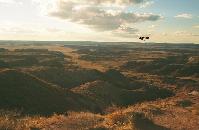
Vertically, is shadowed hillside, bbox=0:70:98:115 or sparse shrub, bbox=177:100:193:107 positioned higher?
sparse shrub, bbox=177:100:193:107

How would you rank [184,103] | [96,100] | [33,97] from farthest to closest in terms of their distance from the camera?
[96,100]
[33,97]
[184,103]

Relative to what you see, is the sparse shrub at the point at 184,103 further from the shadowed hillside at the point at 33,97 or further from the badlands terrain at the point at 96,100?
the shadowed hillside at the point at 33,97

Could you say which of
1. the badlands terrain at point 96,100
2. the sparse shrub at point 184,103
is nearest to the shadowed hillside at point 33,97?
the badlands terrain at point 96,100

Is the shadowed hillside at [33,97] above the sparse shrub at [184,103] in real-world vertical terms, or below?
below

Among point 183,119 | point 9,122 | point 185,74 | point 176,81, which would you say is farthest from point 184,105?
point 185,74

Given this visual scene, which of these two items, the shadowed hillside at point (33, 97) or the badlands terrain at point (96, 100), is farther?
the shadowed hillside at point (33, 97)

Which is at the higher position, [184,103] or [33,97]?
[184,103]

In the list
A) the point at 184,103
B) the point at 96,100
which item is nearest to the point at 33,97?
the point at 96,100

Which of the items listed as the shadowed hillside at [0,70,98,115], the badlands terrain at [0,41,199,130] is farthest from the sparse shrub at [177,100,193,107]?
the shadowed hillside at [0,70,98,115]

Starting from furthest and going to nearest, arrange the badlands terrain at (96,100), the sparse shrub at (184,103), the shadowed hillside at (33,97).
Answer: the shadowed hillside at (33,97)
the sparse shrub at (184,103)
the badlands terrain at (96,100)

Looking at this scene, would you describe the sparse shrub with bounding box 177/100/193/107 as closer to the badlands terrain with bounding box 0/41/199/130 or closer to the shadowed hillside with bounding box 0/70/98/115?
the badlands terrain with bounding box 0/41/199/130

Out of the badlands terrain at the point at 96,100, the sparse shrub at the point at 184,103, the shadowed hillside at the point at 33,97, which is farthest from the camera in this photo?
the shadowed hillside at the point at 33,97

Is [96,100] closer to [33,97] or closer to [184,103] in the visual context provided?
[33,97]
